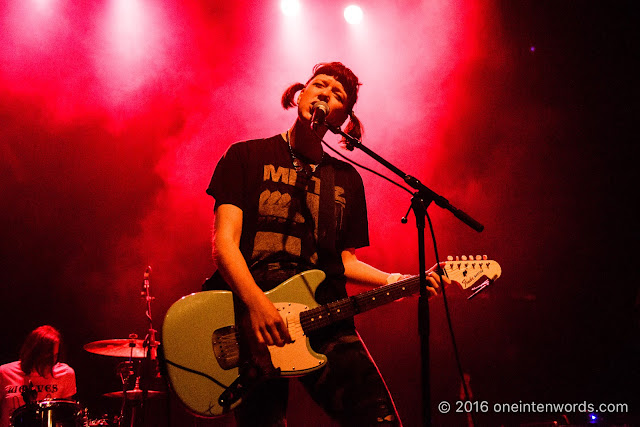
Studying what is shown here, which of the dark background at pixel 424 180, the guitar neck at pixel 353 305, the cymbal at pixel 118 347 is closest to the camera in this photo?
the guitar neck at pixel 353 305

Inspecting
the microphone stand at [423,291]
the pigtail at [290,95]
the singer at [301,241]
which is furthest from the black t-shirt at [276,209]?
the pigtail at [290,95]

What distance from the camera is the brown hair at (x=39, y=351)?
15.5ft

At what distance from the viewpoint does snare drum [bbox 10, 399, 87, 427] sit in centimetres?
404

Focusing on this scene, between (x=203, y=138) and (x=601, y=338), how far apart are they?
17.9ft

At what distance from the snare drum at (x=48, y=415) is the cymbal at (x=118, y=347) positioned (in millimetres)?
483

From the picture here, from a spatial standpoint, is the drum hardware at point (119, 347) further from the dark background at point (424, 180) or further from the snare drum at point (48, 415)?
the dark background at point (424, 180)

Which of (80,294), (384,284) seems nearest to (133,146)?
(80,294)

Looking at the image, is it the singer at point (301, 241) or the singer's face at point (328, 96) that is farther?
the singer's face at point (328, 96)

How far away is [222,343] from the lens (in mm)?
2145

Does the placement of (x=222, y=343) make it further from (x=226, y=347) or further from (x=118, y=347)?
(x=118, y=347)

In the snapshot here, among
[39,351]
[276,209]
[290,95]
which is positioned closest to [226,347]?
[276,209]

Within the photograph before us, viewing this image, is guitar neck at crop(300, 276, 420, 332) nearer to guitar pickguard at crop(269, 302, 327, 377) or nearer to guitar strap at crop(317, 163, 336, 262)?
guitar pickguard at crop(269, 302, 327, 377)

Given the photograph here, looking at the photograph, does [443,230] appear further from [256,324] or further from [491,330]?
[256,324]

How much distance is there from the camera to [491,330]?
246 inches
